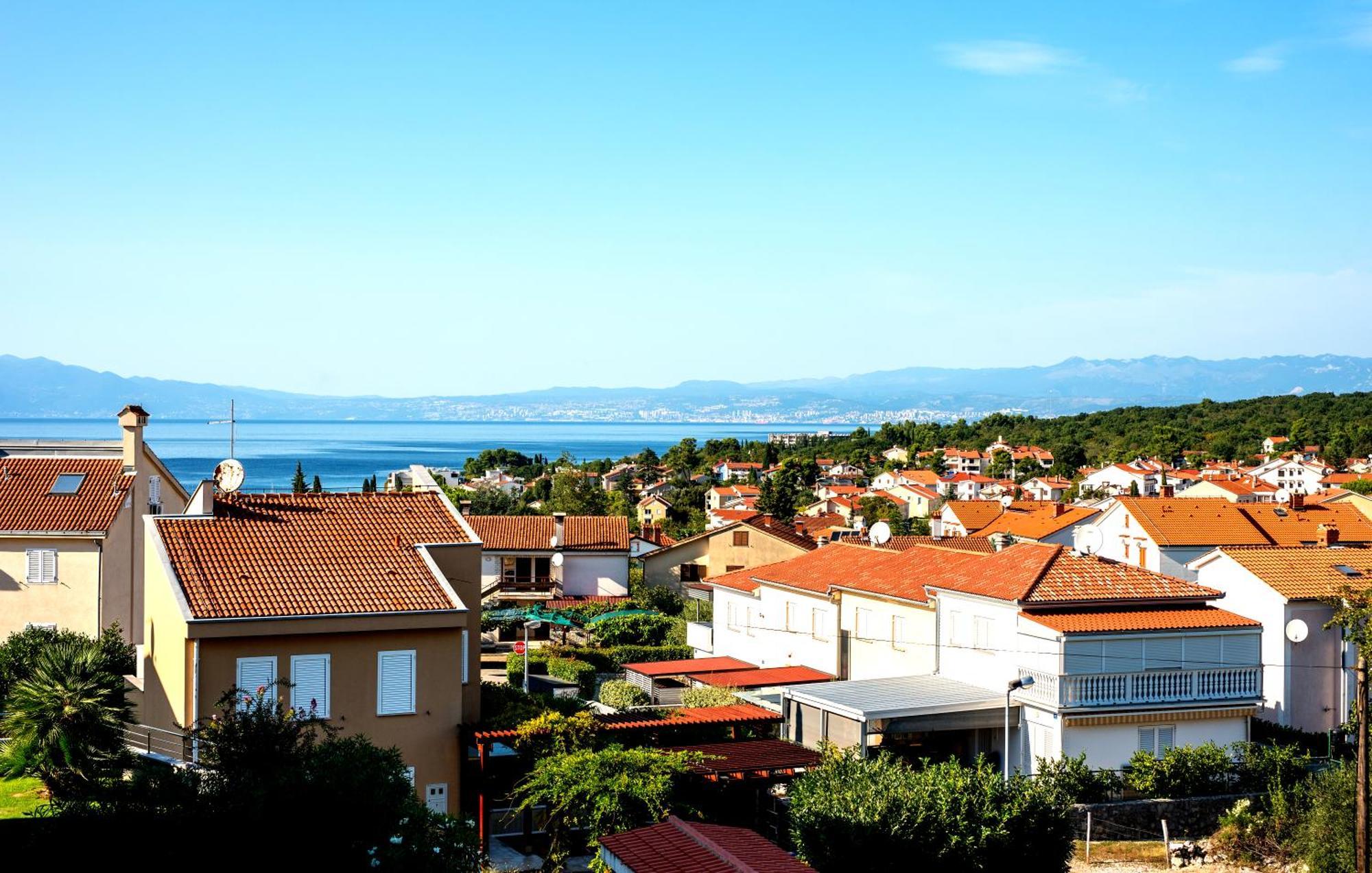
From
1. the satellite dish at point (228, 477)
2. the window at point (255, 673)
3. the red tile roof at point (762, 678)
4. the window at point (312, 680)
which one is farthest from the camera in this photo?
the red tile roof at point (762, 678)

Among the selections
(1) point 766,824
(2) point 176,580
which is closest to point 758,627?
(1) point 766,824

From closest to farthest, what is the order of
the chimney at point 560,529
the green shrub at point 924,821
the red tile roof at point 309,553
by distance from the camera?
the green shrub at point 924,821, the red tile roof at point 309,553, the chimney at point 560,529

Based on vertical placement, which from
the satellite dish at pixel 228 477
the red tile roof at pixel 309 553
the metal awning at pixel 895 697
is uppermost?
the satellite dish at pixel 228 477

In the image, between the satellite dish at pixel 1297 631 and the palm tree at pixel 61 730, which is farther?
the satellite dish at pixel 1297 631

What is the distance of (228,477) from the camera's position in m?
25.3

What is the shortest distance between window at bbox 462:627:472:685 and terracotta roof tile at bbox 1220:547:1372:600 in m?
18.7

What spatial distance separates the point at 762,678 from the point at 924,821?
12723 millimetres

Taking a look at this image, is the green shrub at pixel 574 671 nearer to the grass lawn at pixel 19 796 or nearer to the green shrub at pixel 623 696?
the green shrub at pixel 623 696

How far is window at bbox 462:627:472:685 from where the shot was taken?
2278 cm

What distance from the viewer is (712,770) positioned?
2183 centimetres

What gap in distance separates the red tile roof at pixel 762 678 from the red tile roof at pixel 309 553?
9624mm

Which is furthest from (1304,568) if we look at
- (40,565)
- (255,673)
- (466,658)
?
(40,565)

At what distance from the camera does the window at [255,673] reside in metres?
20.4

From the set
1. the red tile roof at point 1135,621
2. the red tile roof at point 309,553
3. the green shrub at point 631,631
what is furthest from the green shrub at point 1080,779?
the green shrub at point 631,631
